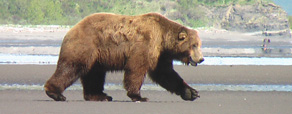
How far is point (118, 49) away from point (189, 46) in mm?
1169

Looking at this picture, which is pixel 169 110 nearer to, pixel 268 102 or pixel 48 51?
pixel 268 102

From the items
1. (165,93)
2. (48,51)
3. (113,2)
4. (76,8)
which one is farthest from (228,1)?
(165,93)

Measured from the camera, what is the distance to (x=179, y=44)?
9766 mm

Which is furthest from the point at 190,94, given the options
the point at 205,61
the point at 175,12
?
the point at 175,12

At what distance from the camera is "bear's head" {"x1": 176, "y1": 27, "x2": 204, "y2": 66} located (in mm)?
9688

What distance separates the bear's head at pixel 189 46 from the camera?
969 centimetres

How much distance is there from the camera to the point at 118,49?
30.8 ft

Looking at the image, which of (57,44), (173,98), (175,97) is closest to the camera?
(173,98)

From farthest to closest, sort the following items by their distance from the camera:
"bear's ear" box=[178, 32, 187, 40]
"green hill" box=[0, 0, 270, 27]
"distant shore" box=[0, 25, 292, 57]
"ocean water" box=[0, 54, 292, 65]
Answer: "green hill" box=[0, 0, 270, 27]
"distant shore" box=[0, 25, 292, 57]
"ocean water" box=[0, 54, 292, 65]
"bear's ear" box=[178, 32, 187, 40]

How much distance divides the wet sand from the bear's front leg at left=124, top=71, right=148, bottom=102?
0.22m

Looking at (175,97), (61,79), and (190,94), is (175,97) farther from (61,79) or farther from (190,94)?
(61,79)

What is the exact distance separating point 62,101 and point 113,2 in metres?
42.8

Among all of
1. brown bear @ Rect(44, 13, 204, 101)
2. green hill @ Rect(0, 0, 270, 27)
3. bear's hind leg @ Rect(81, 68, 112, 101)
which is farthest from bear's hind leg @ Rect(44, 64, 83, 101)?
green hill @ Rect(0, 0, 270, 27)

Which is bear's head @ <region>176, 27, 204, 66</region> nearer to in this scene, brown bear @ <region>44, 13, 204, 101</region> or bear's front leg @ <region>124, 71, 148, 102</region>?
brown bear @ <region>44, 13, 204, 101</region>
